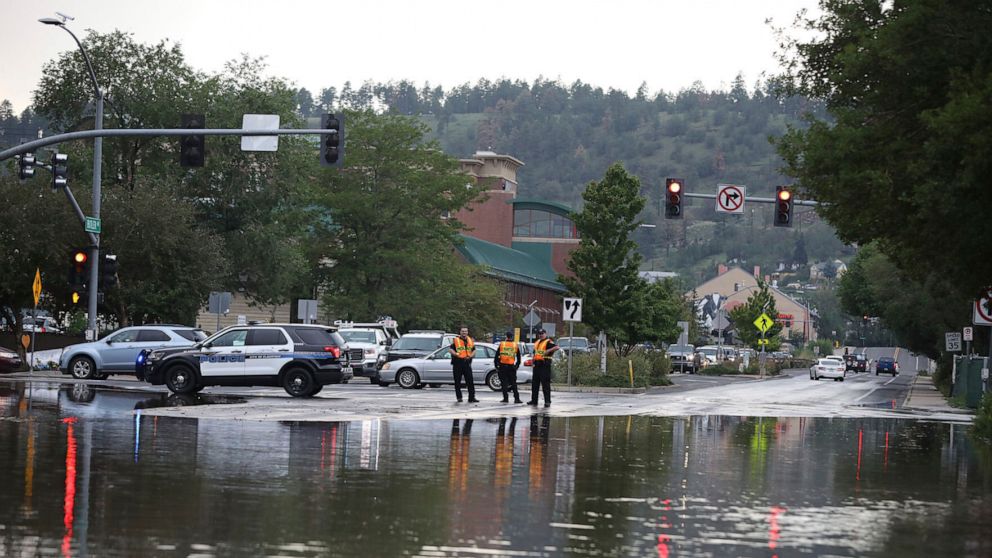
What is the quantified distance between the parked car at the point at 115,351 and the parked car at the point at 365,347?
7901 millimetres

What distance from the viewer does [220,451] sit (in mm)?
17125

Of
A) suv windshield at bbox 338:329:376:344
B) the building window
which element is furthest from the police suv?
the building window

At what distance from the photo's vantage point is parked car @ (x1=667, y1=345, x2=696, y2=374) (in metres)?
81.2

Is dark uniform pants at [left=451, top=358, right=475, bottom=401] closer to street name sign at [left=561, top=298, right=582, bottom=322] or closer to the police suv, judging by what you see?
the police suv

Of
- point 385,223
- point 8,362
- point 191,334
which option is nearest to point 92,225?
point 191,334

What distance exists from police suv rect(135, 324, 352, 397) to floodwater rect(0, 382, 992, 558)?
755 cm

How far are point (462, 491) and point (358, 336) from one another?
34.1 meters

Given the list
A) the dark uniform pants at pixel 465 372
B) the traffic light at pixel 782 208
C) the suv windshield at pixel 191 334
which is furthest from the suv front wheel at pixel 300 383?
the traffic light at pixel 782 208

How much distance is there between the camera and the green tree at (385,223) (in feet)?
221

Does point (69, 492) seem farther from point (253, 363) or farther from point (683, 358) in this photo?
point (683, 358)

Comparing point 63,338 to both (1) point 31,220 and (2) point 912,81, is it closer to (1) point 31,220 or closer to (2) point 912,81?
(1) point 31,220

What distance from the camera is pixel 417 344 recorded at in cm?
4547

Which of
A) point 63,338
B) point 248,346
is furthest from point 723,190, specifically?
point 63,338

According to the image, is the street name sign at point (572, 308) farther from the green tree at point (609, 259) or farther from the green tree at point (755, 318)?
the green tree at point (755, 318)
